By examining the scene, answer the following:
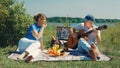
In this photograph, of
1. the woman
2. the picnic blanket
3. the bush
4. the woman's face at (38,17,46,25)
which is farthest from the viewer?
the bush

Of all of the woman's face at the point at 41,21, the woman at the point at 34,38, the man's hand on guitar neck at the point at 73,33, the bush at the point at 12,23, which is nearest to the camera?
the woman at the point at 34,38

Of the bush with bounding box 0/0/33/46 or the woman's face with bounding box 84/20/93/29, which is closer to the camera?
the woman's face with bounding box 84/20/93/29

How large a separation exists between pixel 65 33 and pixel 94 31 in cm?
262

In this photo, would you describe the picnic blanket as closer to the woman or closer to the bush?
the woman

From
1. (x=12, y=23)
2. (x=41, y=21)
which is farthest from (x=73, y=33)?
(x=12, y=23)

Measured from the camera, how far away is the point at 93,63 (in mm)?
8984

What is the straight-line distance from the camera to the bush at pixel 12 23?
39.8 feet

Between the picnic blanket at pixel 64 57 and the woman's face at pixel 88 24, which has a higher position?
the woman's face at pixel 88 24

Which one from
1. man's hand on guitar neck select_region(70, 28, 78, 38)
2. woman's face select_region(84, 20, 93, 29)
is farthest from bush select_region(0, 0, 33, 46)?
woman's face select_region(84, 20, 93, 29)

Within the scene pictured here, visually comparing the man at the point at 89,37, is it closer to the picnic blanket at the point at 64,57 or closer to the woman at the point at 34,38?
the picnic blanket at the point at 64,57

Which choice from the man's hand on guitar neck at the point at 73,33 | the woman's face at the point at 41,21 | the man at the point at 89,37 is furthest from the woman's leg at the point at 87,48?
the woman's face at the point at 41,21

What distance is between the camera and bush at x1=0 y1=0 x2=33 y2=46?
12125 mm

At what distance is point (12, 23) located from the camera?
12.2m

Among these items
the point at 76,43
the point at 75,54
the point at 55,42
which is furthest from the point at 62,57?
the point at 55,42
